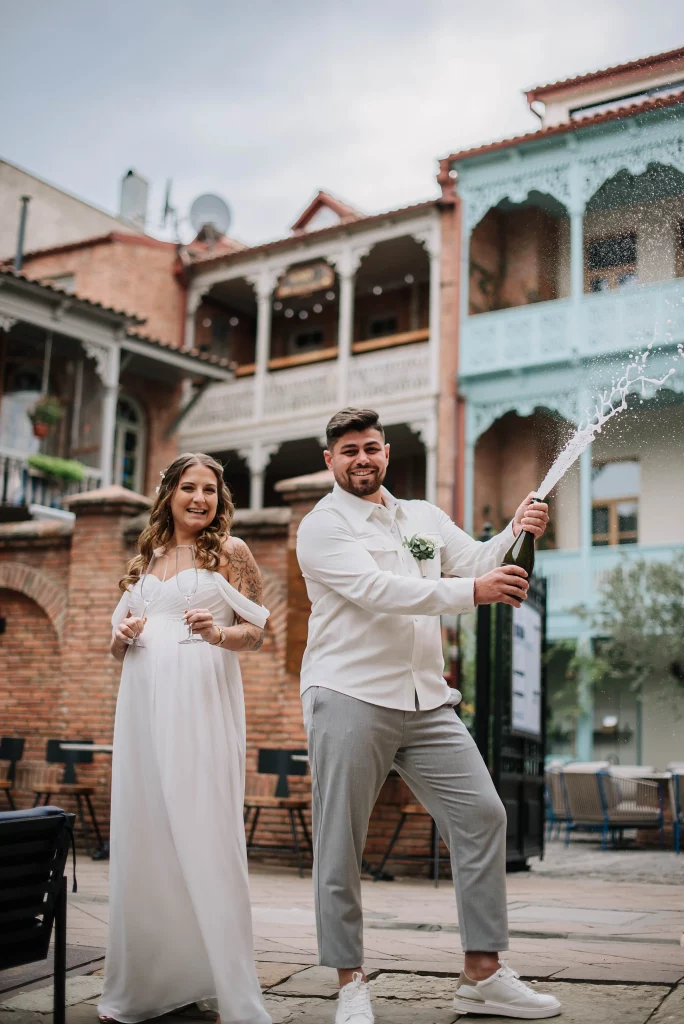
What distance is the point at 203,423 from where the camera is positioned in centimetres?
2064

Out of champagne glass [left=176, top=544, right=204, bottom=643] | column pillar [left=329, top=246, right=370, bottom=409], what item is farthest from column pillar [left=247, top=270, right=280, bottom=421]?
champagne glass [left=176, top=544, right=204, bottom=643]

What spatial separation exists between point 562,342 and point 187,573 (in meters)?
14.0

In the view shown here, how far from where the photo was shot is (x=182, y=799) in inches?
135

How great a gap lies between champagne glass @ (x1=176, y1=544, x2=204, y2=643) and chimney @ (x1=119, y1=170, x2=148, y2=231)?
2249 centimetres

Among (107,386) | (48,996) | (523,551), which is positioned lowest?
(48,996)

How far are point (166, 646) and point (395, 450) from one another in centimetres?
1714

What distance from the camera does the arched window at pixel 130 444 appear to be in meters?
20.3

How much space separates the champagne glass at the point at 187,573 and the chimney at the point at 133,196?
73.8 ft

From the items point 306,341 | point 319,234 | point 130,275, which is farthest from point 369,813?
point 306,341

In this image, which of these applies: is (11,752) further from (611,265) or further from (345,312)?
(345,312)

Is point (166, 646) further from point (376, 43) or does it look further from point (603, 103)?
point (603, 103)

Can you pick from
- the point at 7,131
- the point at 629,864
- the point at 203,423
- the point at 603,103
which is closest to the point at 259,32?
the point at 7,131

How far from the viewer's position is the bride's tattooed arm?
371cm

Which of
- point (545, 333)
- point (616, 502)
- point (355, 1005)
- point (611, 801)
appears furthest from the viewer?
point (545, 333)
